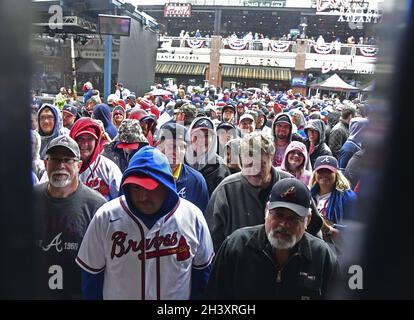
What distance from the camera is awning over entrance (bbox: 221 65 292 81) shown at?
35375 mm

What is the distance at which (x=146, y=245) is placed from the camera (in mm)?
1959

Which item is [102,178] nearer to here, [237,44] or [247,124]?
[247,124]

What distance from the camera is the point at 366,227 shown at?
2.43 ft

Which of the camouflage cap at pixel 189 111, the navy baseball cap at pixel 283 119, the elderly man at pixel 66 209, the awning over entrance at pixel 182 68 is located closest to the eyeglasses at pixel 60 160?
the elderly man at pixel 66 209

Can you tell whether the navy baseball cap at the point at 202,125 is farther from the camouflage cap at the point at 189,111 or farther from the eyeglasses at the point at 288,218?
the eyeglasses at the point at 288,218

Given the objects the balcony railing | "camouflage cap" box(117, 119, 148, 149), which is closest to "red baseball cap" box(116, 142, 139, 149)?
"camouflage cap" box(117, 119, 148, 149)

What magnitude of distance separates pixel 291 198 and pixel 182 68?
3613 centimetres

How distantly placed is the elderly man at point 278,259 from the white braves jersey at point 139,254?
17 cm

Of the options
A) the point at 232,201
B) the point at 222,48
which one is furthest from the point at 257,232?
the point at 222,48

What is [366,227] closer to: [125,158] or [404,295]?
[404,295]

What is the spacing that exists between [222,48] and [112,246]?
36201mm

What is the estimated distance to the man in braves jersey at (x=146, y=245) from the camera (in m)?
1.95

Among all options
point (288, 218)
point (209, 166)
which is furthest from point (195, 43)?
point (288, 218)

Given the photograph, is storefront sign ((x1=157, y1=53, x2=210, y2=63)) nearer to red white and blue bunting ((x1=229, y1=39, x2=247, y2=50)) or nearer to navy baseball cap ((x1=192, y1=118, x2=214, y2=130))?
red white and blue bunting ((x1=229, y1=39, x2=247, y2=50))
